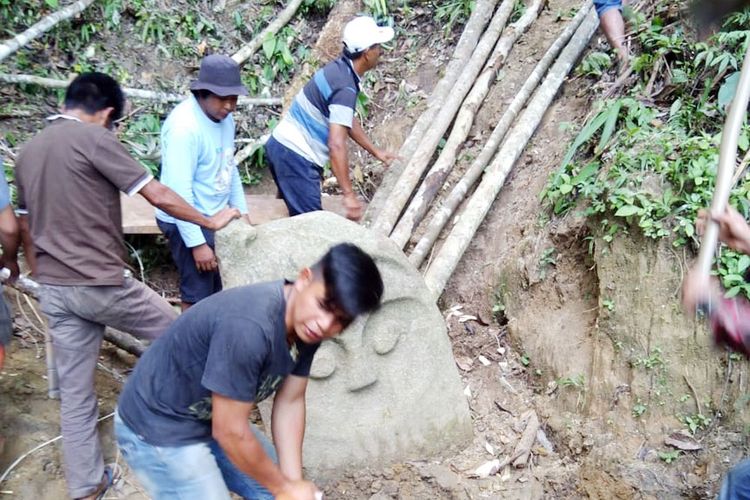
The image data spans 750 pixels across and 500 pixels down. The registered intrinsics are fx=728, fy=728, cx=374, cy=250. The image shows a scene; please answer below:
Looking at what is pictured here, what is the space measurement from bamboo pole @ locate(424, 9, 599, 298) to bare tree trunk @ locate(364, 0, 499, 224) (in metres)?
0.68

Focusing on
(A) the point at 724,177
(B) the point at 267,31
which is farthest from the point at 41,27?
(A) the point at 724,177

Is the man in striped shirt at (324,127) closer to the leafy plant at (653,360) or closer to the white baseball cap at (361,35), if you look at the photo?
the white baseball cap at (361,35)

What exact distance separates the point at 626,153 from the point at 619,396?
1.34 m

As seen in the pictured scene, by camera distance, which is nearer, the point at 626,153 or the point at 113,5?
the point at 626,153

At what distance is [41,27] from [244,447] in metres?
5.23

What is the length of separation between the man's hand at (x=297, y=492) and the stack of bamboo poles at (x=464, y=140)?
7.41 ft

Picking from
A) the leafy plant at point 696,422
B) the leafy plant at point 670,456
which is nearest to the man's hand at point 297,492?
the leafy plant at point 670,456

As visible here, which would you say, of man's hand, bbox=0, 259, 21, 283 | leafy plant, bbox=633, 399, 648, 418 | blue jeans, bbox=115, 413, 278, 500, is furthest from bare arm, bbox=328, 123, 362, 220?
blue jeans, bbox=115, 413, 278, 500

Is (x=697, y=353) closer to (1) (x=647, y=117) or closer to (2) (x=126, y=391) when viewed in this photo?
(1) (x=647, y=117)

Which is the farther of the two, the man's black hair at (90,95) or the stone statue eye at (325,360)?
the stone statue eye at (325,360)

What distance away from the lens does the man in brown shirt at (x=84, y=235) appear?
328cm

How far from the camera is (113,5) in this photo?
6797 millimetres

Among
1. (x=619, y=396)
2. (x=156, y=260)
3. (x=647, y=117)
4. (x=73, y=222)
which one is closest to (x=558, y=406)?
(x=619, y=396)

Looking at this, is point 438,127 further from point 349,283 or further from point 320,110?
point 349,283
